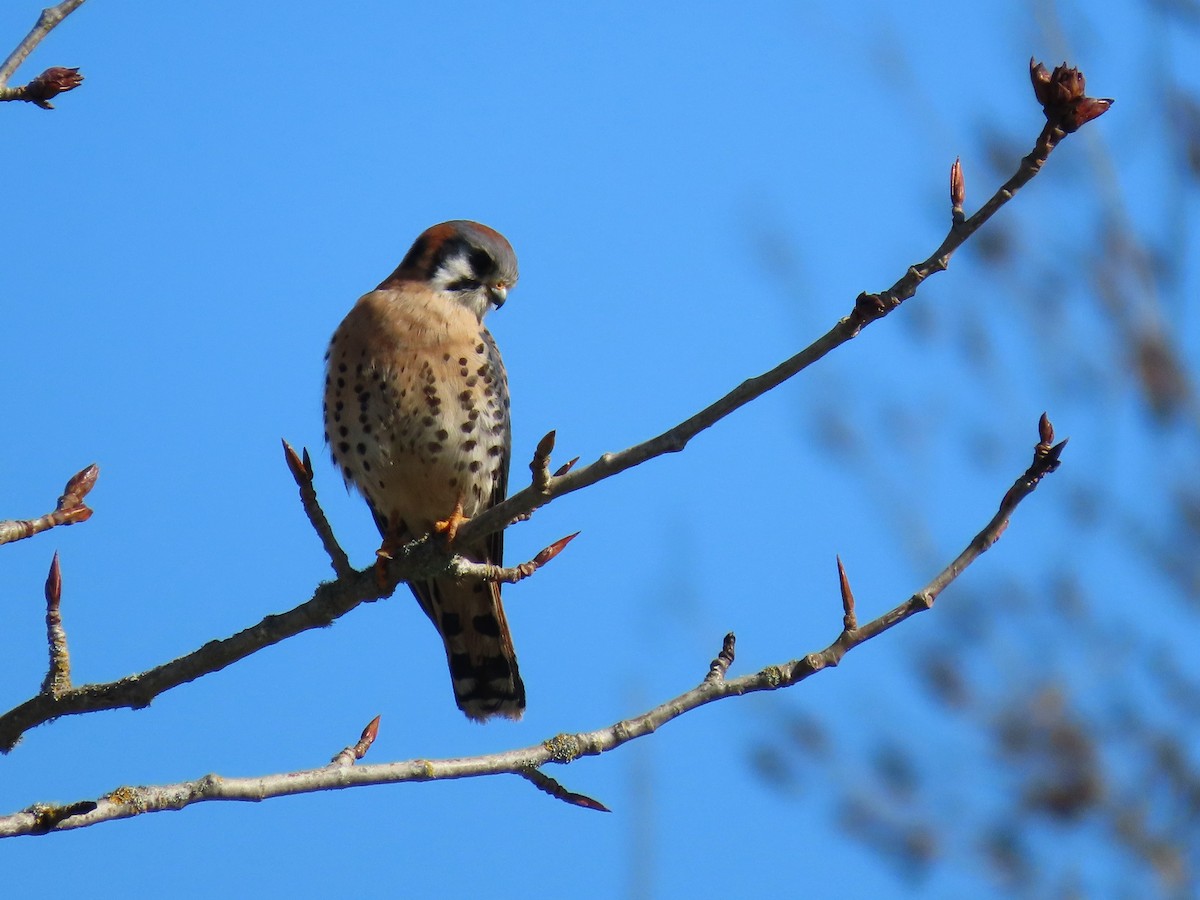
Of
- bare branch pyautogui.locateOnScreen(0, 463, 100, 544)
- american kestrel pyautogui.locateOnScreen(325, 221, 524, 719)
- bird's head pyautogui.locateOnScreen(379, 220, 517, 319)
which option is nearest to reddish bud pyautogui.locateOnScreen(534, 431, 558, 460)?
bare branch pyautogui.locateOnScreen(0, 463, 100, 544)

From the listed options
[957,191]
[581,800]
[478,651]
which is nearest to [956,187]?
[957,191]

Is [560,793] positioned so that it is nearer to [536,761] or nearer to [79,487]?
[536,761]

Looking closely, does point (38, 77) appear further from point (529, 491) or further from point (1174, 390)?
point (1174, 390)

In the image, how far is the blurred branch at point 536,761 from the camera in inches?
91.5

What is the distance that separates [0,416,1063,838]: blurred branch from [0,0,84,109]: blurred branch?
1.23 metres

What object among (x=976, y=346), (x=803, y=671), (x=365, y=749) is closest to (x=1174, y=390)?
(x=976, y=346)

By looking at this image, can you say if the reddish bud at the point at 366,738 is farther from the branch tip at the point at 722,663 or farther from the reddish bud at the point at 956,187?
the reddish bud at the point at 956,187

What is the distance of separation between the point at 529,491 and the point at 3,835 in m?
1.09

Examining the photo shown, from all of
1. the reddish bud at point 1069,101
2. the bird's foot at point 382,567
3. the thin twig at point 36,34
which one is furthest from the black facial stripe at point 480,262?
the reddish bud at point 1069,101

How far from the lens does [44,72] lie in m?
2.45

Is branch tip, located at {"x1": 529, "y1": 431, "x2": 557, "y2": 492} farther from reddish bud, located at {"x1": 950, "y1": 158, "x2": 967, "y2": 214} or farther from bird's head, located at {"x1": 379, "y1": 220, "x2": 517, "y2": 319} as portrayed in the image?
bird's head, located at {"x1": 379, "y1": 220, "x2": 517, "y2": 319}

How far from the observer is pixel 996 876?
155 inches

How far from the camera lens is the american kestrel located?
4.20 m

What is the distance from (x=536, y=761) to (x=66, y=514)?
3.67ft
